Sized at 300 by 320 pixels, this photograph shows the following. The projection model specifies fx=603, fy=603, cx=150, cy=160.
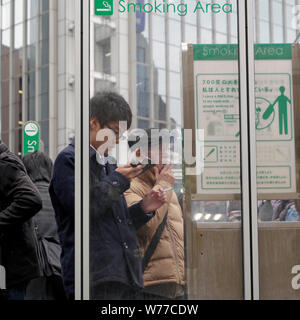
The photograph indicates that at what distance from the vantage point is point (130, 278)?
10.7ft

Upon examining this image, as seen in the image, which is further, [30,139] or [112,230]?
A: [30,139]

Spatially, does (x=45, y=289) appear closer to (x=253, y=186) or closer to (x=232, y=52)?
(x=253, y=186)

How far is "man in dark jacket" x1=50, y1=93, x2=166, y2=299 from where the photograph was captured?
3270 mm

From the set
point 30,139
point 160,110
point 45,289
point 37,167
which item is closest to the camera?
point 160,110

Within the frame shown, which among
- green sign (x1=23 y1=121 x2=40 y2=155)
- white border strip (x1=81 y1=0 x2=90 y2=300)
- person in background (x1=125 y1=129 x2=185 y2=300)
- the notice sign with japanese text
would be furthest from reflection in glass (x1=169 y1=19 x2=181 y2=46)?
green sign (x1=23 y1=121 x2=40 y2=155)

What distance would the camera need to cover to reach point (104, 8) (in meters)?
3.35

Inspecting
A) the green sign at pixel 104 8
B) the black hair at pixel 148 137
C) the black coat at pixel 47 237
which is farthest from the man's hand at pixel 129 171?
the black coat at pixel 47 237

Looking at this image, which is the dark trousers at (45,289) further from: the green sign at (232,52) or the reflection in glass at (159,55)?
the green sign at (232,52)

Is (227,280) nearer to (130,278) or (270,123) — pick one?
(130,278)

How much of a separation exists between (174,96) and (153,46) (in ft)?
0.99

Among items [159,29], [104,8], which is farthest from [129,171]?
[104,8]

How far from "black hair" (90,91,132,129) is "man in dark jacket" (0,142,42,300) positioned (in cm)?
80

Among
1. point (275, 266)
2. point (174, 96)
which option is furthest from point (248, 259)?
point (174, 96)

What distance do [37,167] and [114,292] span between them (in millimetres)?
1647
